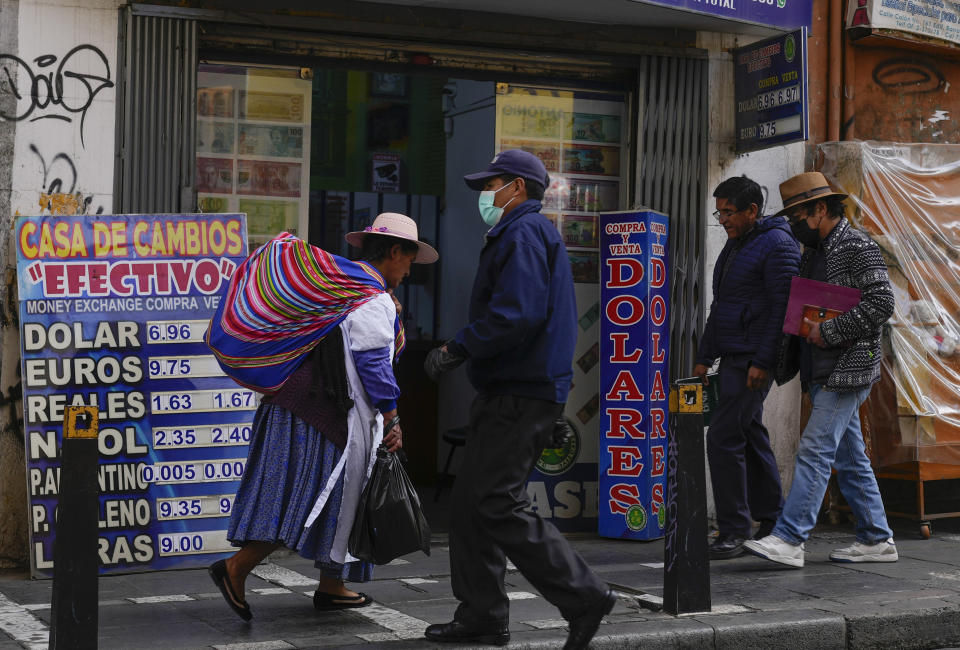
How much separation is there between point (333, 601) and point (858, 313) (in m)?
3.07

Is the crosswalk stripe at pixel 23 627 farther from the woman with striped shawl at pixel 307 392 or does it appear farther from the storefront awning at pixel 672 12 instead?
the storefront awning at pixel 672 12

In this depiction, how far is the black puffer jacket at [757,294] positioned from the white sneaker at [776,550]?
917 mm

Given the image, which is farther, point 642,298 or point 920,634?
point 642,298

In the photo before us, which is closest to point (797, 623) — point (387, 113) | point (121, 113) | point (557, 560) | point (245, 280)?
point (557, 560)

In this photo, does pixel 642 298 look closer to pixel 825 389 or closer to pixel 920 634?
pixel 825 389

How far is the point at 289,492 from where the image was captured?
511 cm

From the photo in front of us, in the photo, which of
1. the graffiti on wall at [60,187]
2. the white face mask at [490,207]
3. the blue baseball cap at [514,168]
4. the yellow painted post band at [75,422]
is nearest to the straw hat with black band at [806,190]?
the blue baseball cap at [514,168]

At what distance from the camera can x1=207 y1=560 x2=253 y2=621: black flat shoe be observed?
502cm

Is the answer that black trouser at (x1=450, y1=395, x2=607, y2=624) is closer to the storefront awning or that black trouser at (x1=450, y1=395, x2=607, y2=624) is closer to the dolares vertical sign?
the dolares vertical sign

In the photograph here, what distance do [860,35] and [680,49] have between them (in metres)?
1.42

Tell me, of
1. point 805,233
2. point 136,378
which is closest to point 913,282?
point 805,233

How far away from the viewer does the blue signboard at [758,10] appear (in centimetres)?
719

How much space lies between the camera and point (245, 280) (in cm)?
515

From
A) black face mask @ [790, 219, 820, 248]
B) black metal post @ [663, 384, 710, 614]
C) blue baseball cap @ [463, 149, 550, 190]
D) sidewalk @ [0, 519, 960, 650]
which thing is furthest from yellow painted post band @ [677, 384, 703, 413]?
black face mask @ [790, 219, 820, 248]
